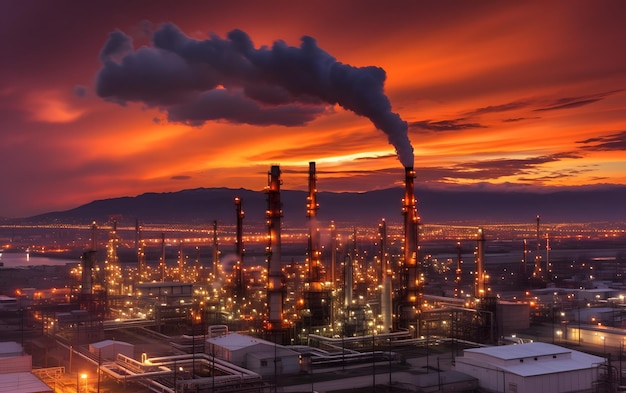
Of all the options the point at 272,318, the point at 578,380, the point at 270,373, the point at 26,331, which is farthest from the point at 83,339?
the point at 578,380

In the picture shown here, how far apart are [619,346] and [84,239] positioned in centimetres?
17114

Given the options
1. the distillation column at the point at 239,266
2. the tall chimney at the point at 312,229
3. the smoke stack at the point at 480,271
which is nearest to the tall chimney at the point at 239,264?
the distillation column at the point at 239,266

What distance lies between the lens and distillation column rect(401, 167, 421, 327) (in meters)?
36.7

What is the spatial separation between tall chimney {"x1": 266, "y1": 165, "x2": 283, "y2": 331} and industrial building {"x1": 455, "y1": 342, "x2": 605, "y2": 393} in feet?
33.5

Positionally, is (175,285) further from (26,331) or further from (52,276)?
(52,276)

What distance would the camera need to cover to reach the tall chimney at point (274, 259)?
34.8 m

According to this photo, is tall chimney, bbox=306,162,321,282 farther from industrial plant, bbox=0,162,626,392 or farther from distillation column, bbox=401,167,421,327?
distillation column, bbox=401,167,421,327

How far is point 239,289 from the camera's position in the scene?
1815 inches

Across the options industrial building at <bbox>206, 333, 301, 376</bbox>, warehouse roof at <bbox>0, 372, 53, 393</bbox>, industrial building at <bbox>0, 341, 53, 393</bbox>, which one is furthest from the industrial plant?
warehouse roof at <bbox>0, 372, 53, 393</bbox>

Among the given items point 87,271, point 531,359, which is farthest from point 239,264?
point 531,359

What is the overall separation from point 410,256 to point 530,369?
1226 centimetres

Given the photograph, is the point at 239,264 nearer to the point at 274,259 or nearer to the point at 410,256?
the point at 274,259

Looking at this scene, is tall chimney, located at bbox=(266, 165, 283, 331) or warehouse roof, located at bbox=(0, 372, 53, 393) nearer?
warehouse roof, located at bbox=(0, 372, 53, 393)

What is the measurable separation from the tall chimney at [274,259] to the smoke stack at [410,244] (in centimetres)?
635
